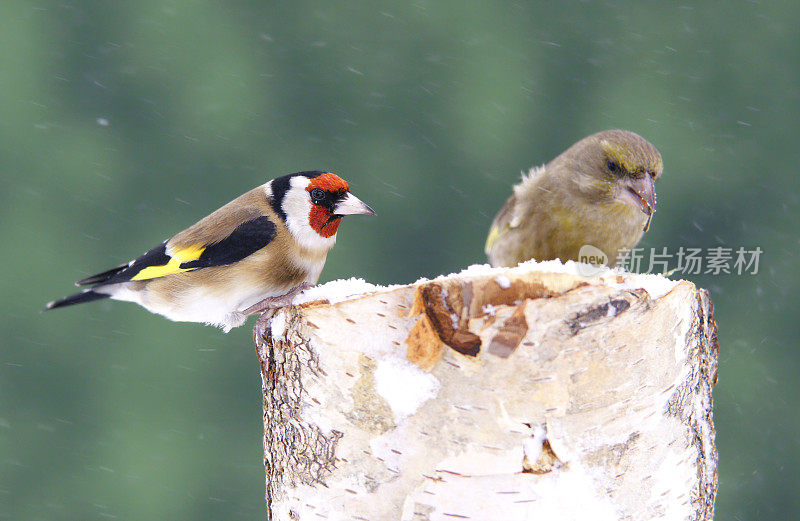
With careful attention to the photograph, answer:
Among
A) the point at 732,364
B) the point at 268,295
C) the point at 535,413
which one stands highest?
the point at 732,364

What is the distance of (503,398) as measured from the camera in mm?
1432

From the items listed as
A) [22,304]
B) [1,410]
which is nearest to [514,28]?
[22,304]

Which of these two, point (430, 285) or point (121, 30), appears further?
point (121, 30)

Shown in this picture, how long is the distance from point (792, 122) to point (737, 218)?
3.38 feet

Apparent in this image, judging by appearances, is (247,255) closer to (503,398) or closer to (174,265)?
(174,265)

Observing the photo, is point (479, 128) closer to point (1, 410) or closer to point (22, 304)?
point (22, 304)

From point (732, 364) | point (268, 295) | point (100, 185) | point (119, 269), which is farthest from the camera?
point (100, 185)

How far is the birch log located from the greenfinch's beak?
0.74 meters

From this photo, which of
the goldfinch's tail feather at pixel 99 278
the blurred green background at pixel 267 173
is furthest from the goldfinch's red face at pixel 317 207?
the blurred green background at pixel 267 173

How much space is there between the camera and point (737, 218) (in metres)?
6.32

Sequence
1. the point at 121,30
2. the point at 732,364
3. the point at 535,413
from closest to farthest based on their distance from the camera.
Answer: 1. the point at 535,413
2. the point at 732,364
3. the point at 121,30

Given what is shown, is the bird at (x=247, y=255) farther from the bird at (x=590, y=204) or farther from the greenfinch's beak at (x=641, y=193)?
the greenfinch's beak at (x=641, y=193)

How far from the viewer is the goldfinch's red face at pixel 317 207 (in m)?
2.18

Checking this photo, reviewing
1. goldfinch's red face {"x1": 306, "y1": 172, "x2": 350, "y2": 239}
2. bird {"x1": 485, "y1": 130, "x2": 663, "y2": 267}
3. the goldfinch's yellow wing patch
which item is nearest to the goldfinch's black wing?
the goldfinch's yellow wing patch
